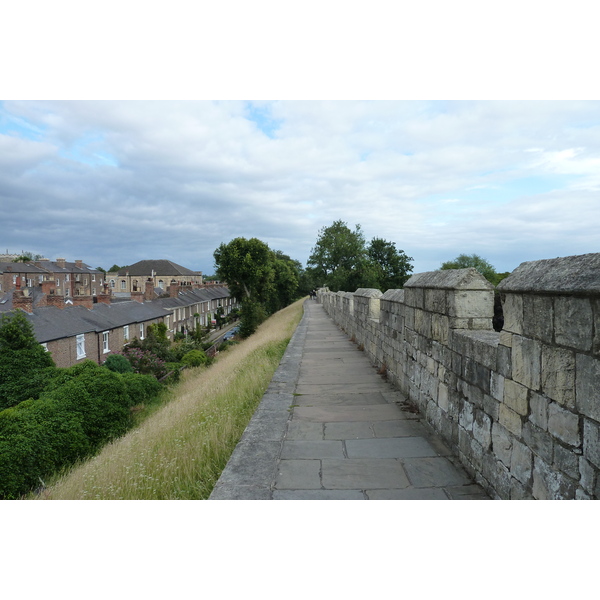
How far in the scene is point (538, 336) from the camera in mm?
2434

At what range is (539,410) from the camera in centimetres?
241

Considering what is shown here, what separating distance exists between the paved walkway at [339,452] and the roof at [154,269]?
73486 millimetres

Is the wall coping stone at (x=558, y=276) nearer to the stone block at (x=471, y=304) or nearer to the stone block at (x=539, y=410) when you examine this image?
the stone block at (x=539, y=410)

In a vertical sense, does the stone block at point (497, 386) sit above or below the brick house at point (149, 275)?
below

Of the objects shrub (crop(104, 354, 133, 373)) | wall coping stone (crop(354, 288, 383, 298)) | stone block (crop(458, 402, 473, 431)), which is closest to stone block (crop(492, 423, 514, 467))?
stone block (crop(458, 402, 473, 431))

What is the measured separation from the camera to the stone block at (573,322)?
200 centimetres

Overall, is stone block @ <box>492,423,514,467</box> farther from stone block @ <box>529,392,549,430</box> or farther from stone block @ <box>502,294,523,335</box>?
stone block @ <box>502,294,523,335</box>

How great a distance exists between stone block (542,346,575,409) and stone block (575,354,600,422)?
0.05m

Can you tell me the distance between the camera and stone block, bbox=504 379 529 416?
2.57 metres

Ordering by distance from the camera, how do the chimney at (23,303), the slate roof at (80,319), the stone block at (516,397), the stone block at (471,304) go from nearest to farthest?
the stone block at (516,397) → the stone block at (471,304) → the slate roof at (80,319) → the chimney at (23,303)

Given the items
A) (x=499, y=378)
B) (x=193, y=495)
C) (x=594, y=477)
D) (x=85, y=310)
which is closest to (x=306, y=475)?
(x=193, y=495)

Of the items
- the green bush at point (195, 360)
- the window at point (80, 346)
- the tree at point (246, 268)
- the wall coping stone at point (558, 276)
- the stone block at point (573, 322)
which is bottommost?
the green bush at point (195, 360)

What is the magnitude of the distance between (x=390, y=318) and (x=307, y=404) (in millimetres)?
1988

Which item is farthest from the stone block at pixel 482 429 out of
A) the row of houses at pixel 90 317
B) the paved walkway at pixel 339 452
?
the row of houses at pixel 90 317
